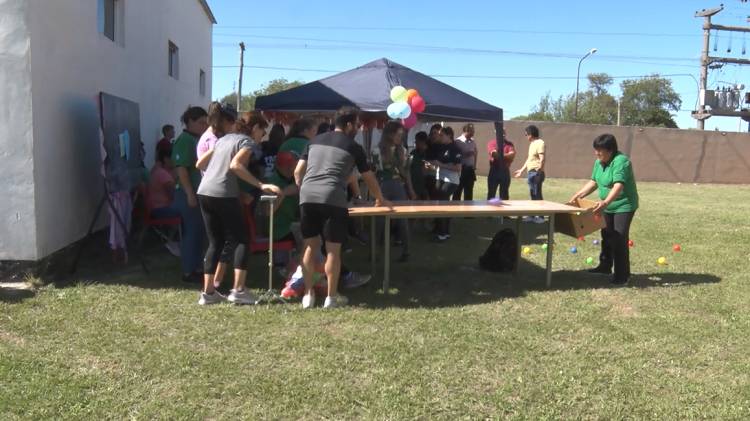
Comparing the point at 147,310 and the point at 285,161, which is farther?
the point at 285,161

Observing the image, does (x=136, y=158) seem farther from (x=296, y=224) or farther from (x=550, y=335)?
(x=550, y=335)

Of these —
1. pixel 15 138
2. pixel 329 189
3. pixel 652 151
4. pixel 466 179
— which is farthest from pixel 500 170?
pixel 652 151

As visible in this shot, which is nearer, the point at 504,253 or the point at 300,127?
the point at 300,127

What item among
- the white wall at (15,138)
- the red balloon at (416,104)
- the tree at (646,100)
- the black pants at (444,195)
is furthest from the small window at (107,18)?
the tree at (646,100)

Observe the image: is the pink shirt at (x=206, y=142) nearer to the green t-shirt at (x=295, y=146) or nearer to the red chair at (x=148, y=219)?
the green t-shirt at (x=295, y=146)

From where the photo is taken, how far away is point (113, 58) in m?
7.02

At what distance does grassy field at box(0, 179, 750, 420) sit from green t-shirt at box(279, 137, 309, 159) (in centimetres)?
127

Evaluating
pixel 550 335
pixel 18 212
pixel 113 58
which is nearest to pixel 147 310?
pixel 18 212

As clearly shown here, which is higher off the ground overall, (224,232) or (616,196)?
(616,196)

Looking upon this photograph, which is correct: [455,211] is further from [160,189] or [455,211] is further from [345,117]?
[160,189]

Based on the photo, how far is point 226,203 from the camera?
4543 mm

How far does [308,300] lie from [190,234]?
1.40 meters

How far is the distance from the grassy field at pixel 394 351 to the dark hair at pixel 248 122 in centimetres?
141

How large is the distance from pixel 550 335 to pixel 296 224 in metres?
2.33
